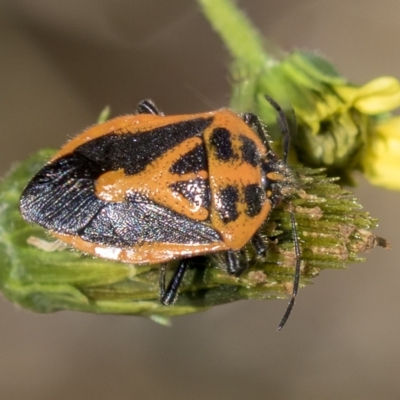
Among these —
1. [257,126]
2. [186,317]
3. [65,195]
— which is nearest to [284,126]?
[257,126]

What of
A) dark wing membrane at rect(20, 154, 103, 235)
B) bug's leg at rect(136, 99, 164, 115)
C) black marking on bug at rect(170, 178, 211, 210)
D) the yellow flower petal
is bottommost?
dark wing membrane at rect(20, 154, 103, 235)

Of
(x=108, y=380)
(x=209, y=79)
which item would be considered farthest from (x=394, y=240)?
(x=108, y=380)

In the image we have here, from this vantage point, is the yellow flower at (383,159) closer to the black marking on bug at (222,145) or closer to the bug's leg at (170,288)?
the black marking on bug at (222,145)

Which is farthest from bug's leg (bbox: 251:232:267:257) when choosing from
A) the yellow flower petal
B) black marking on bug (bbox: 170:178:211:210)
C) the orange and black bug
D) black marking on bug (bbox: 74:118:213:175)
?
the yellow flower petal

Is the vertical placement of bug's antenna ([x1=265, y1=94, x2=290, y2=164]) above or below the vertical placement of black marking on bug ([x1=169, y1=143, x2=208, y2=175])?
above

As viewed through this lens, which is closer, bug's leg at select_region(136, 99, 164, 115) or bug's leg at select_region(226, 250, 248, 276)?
bug's leg at select_region(226, 250, 248, 276)

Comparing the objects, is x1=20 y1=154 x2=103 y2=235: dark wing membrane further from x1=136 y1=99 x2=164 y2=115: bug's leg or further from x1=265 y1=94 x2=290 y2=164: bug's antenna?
x1=265 y1=94 x2=290 y2=164: bug's antenna

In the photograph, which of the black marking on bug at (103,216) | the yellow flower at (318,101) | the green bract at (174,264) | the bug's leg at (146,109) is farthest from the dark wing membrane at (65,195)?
the yellow flower at (318,101)
